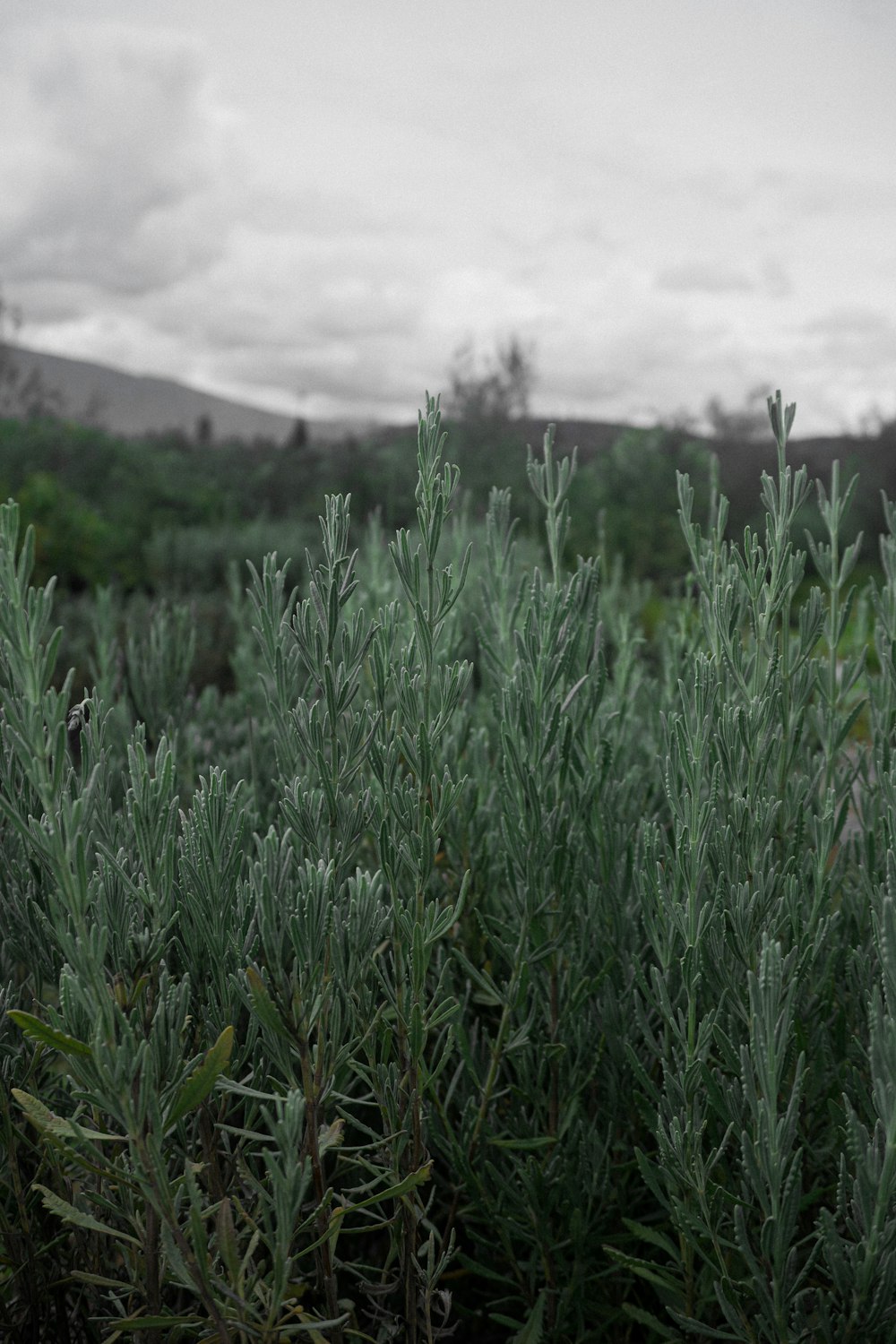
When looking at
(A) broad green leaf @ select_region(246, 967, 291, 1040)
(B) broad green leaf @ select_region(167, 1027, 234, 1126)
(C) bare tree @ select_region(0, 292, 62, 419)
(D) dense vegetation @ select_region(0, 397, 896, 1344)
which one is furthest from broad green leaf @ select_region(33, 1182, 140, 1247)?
(C) bare tree @ select_region(0, 292, 62, 419)

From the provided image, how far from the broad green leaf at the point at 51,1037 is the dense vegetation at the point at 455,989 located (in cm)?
1

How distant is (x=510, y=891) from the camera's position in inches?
59.3

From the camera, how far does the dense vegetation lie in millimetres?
1008

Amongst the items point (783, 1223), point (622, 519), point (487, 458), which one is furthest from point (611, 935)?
point (487, 458)

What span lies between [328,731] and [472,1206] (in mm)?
662

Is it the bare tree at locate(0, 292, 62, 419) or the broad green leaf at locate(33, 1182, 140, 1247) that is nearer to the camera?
the broad green leaf at locate(33, 1182, 140, 1247)

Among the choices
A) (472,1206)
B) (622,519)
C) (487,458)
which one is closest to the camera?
(472,1206)

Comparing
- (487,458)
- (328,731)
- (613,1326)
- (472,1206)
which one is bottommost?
(613,1326)

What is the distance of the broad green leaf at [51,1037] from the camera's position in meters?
0.91

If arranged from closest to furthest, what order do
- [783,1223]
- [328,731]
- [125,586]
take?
[783,1223]
[328,731]
[125,586]

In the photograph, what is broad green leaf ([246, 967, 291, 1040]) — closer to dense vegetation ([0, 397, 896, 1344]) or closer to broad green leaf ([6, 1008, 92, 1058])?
dense vegetation ([0, 397, 896, 1344])

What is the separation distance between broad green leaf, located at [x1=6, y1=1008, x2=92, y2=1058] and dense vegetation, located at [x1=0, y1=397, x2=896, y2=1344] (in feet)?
0.03

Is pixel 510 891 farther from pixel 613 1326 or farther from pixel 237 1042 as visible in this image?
pixel 613 1326

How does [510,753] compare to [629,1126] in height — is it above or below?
above
